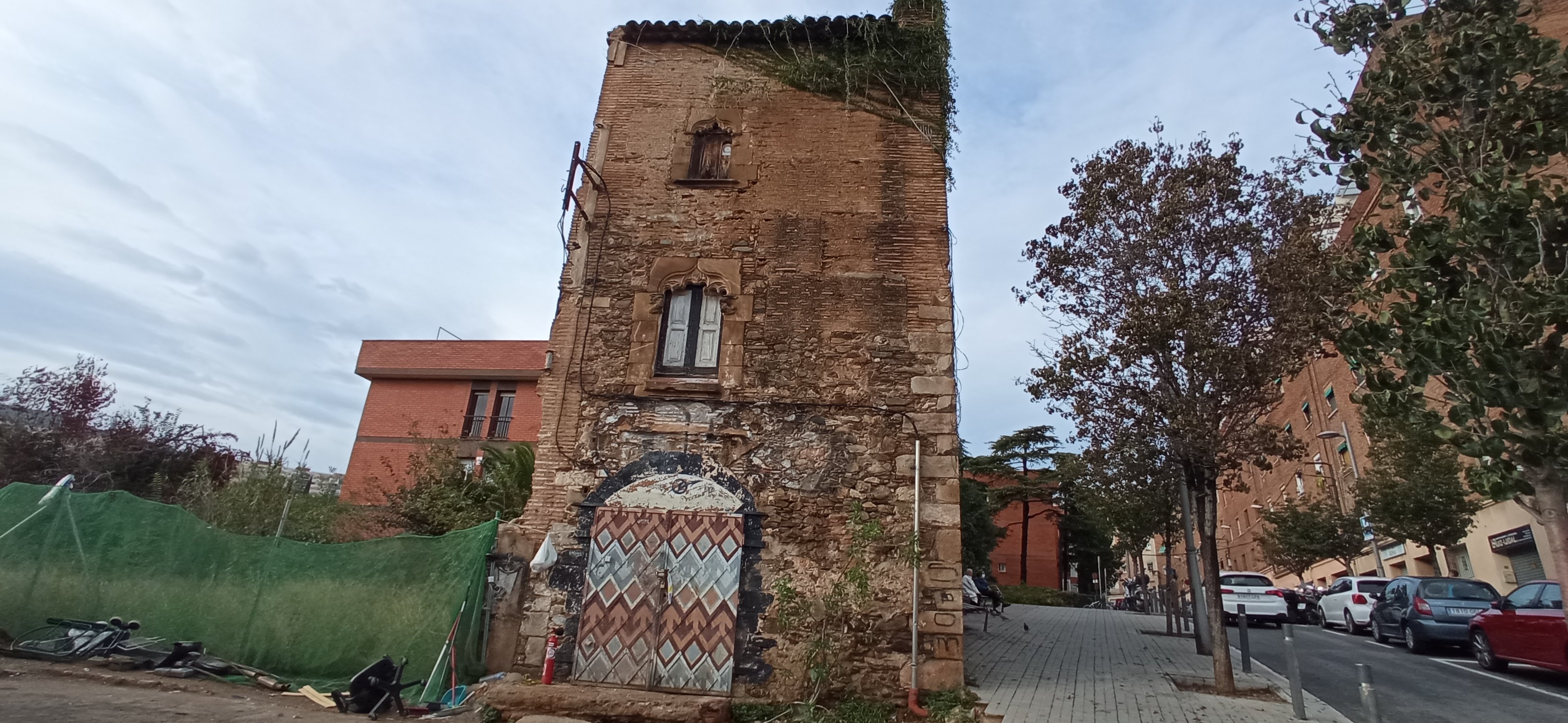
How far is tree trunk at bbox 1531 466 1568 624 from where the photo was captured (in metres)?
4.34

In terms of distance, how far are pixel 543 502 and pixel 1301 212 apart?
967cm

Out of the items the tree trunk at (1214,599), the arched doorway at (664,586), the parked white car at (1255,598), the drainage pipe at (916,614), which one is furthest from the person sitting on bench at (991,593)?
the arched doorway at (664,586)

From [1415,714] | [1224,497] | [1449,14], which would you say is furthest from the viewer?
[1224,497]

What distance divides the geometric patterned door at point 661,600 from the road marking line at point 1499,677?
936 cm

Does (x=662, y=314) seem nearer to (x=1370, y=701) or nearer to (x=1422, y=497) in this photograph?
(x=1370, y=701)

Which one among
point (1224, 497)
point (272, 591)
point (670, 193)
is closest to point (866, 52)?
point (670, 193)

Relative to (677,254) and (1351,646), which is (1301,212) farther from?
(1351,646)

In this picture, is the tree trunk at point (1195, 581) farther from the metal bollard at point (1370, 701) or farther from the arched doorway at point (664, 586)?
the arched doorway at point (664, 586)

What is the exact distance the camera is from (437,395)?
26516 millimetres

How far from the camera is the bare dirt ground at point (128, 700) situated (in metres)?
5.95

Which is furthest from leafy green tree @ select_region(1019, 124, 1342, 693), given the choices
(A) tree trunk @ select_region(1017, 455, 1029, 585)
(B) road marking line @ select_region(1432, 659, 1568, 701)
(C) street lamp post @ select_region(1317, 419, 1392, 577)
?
(A) tree trunk @ select_region(1017, 455, 1029, 585)

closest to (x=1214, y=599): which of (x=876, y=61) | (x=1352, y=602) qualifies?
(x=876, y=61)

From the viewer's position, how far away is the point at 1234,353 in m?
8.59

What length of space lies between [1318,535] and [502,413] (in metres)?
27.8
